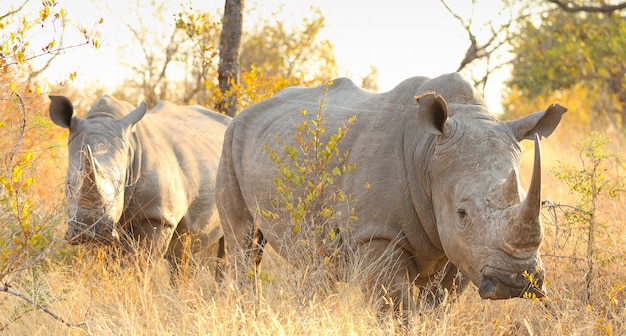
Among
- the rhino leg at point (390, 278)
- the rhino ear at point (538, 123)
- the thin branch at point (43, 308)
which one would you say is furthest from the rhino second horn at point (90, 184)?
the rhino ear at point (538, 123)

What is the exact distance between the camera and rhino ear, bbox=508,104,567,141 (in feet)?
15.9

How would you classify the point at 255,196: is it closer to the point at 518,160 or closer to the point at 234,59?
the point at 518,160

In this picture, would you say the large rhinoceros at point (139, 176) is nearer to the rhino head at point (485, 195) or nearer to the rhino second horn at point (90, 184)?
the rhino second horn at point (90, 184)

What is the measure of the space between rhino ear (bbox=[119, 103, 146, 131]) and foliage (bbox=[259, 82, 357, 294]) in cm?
213

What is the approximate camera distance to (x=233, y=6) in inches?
396

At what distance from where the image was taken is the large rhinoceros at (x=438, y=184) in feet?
13.6

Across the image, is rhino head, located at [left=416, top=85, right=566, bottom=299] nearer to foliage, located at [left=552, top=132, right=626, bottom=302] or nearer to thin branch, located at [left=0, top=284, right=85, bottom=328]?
foliage, located at [left=552, top=132, right=626, bottom=302]

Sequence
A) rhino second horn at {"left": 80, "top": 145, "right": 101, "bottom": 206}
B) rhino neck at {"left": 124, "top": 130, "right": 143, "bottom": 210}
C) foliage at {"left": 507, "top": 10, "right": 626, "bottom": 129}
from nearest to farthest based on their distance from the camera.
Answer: rhino second horn at {"left": 80, "top": 145, "right": 101, "bottom": 206} → rhino neck at {"left": 124, "top": 130, "right": 143, "bottom": 210} → foliage at {"left": 507, "top": 10, "right": 626, "bottom": 129}

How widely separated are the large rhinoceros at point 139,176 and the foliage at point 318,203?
152 centimetres

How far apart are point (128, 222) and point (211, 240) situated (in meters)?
1.11

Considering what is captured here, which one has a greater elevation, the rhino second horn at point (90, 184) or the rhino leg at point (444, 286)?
the rhino second horn at point (90, 184)

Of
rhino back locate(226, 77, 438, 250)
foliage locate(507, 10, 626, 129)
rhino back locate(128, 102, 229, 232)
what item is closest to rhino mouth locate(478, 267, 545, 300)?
rhino back locate(226, 77, 438, 250)

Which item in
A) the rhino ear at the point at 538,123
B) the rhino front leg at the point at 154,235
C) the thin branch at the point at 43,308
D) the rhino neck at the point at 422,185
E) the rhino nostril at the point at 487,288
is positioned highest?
the rhino ear at the point at 538,123

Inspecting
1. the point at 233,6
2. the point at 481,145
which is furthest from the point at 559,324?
the point at 233,6
